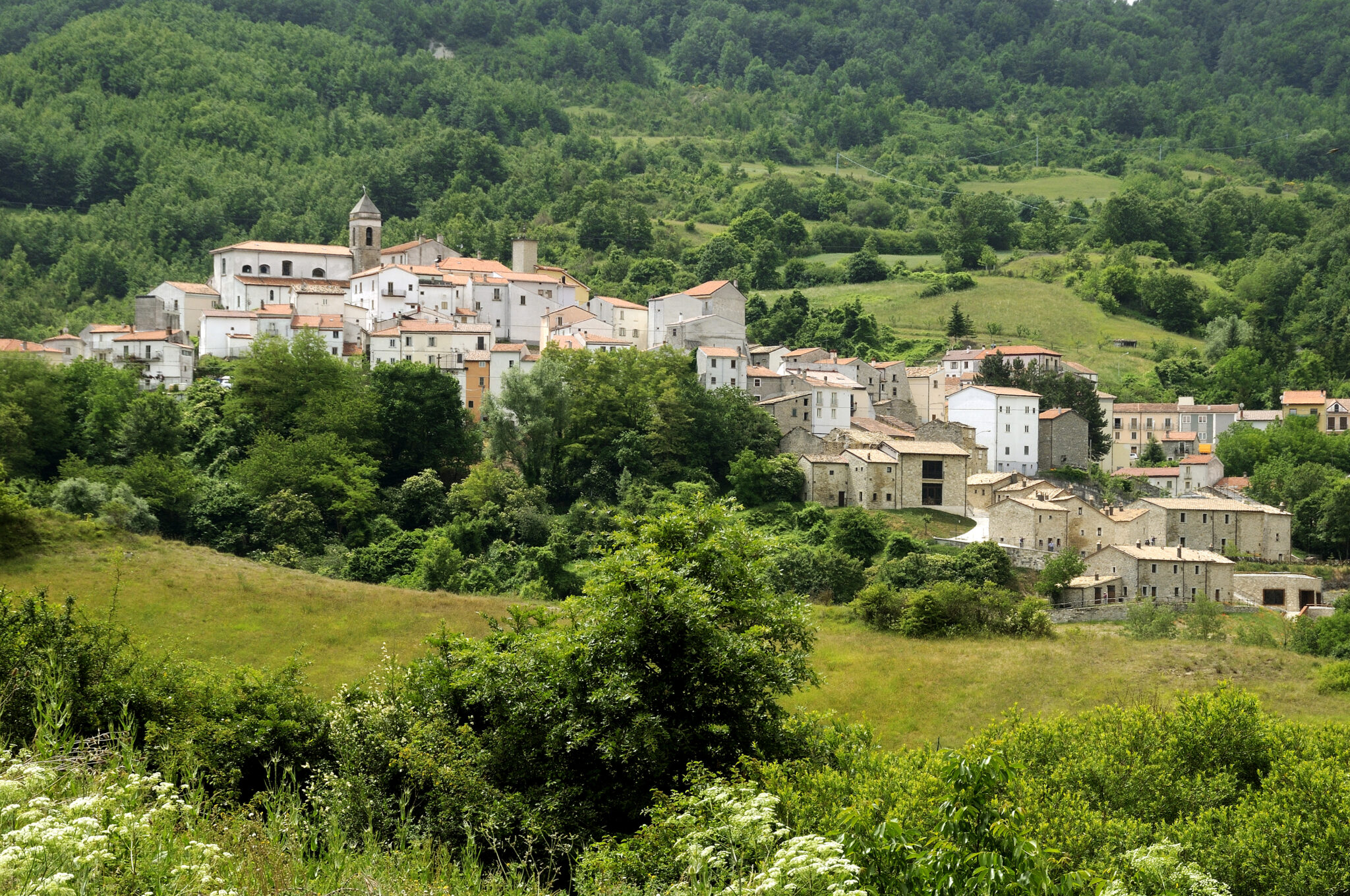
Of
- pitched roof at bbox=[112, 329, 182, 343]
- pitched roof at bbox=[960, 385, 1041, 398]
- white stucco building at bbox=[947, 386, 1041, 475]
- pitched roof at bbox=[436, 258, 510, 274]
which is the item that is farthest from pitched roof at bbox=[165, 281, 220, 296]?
white stucco building at bbox=[947, 386, 1041, 475]

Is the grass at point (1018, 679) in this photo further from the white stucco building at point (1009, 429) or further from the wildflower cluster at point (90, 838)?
the white stucco building at point (1009, 429)

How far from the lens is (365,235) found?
→ 258 ft

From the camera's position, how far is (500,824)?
14969 millimetres

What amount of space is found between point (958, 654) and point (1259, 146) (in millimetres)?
163361

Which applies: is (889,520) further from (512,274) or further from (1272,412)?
(1272,412)

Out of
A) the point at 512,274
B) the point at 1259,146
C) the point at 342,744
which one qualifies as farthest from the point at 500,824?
the point at 1259,146

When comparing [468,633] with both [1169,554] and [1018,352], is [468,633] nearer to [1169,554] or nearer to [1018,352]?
[1169,554]

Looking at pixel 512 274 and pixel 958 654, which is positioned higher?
pixel 512 274

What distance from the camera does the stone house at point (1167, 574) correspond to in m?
50.6

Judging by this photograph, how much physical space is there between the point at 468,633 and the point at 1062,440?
147ft

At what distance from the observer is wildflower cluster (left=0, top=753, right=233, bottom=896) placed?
6699mm

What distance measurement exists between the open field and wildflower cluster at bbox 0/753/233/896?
81.6 metres

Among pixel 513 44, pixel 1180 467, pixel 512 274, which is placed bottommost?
pixel 1180 467

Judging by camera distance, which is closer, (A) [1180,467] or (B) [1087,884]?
(B) [1087,884]
